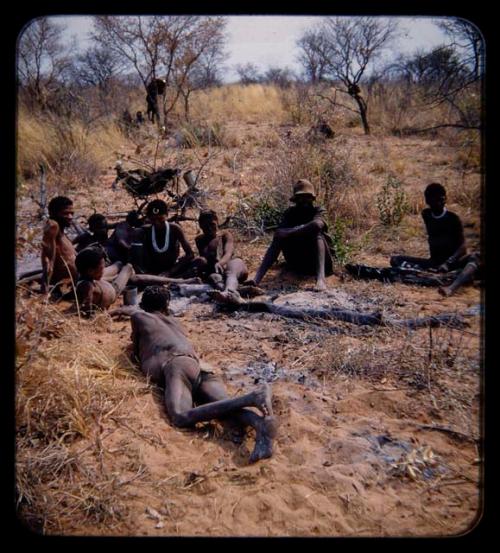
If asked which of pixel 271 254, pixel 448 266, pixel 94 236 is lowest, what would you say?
pixel 448 266

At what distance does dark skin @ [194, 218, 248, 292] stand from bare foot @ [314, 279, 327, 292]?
32.4 inches

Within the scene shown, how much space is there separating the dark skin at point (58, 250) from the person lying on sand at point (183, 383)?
1.22 m

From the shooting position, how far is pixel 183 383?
3010 millimetres

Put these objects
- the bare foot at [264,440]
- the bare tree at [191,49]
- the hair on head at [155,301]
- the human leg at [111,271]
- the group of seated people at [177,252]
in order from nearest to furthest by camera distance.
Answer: the bare foot at [264,440], the hair on head at [155,301], the group of seated people at [177,252], the human leg at [111,271], the bare tree at [191,49]

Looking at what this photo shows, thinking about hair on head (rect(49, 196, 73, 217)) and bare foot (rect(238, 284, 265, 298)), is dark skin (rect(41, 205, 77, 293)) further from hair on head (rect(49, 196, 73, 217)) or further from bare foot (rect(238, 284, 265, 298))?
bare foot (rect(238, 284, 265, 298))

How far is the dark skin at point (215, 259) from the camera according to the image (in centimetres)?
530

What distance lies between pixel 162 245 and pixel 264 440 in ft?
11.5

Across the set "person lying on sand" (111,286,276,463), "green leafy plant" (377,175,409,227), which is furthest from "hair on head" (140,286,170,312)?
"green leafy plant" (377,175,409,227)

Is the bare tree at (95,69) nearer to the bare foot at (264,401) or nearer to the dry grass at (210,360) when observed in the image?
the dry grass at (210,360)

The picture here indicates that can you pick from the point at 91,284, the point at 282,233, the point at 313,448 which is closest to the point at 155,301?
the point at 91,284

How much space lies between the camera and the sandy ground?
2176 millimetres

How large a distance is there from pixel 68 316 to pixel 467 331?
3271mm

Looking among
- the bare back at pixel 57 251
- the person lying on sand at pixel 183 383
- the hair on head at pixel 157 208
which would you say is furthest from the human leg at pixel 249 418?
the hair on head at pixel 157 208

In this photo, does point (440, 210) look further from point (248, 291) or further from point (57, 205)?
point (57, 205)
